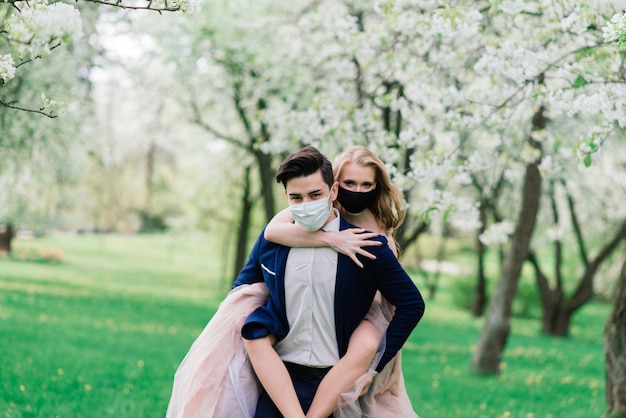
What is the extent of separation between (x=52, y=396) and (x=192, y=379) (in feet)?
12.0

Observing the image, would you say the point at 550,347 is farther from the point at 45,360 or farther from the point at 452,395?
the point at 45,360

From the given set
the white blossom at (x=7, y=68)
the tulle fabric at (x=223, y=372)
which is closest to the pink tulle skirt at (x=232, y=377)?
the tulle fabric at (x=223, y=372)

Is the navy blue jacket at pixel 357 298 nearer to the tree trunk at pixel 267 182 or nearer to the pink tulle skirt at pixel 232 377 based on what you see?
the pink tulle skirt at pixel 232 377

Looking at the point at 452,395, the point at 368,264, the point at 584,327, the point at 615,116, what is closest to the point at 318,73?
the point at 452,395

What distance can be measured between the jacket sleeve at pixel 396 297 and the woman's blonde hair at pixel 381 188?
0.37 m

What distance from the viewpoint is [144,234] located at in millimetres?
55812

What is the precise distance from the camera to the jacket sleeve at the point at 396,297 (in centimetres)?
312

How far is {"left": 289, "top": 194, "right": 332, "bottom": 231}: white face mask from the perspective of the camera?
9.96 feet

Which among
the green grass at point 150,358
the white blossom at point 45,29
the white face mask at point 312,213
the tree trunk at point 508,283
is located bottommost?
the green grass at point 150,358

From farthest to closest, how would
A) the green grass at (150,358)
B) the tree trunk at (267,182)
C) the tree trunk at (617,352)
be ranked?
the tree trunk at (267,182)
the green grass at (150,358)
the tree trunk at (617,352)

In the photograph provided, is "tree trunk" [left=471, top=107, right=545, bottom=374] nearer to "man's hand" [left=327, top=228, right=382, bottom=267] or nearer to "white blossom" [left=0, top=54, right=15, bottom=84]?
"man's hand" [left=327, top=228, right=382, bottom=267]

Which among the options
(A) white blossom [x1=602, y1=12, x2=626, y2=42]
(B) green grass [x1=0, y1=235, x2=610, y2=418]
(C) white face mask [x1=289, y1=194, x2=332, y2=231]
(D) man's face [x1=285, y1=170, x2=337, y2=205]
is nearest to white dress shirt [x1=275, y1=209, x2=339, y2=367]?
(C) white face mask [x1=289, y1=194, x2=332, y2=231]

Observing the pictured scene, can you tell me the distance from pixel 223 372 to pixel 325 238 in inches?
31.2

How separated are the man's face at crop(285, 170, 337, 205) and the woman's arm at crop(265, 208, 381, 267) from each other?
17 cm
